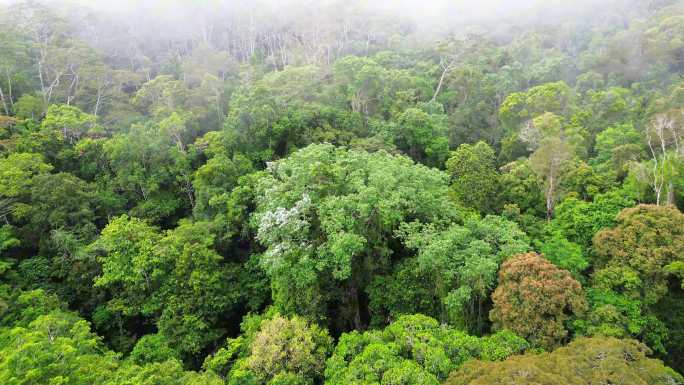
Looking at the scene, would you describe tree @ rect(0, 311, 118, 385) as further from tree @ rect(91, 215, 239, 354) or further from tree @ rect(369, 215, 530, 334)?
tree @ rect(369, 215, 530, 334)

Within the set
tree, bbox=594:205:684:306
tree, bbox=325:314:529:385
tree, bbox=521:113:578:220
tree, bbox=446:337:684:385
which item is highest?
tree, bbox=521:113:578:220

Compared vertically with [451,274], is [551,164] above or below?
above

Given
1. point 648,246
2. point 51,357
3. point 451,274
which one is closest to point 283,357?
point 451,274

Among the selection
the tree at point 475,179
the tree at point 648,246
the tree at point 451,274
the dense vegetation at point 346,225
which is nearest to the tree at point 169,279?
the dense vegetation at point 346,225

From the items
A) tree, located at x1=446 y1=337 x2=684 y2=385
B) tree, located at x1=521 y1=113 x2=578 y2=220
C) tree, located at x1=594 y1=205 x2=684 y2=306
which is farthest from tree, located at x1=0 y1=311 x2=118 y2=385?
tree, located at x1=521 y1=113 x2=578 y2=220

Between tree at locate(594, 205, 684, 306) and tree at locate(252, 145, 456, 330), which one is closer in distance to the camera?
tree at locate(594, 205, 684, 306)

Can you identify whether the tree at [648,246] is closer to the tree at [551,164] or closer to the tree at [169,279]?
the tree at [551,164]

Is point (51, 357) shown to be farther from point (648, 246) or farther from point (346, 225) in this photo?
point (648, 246)
